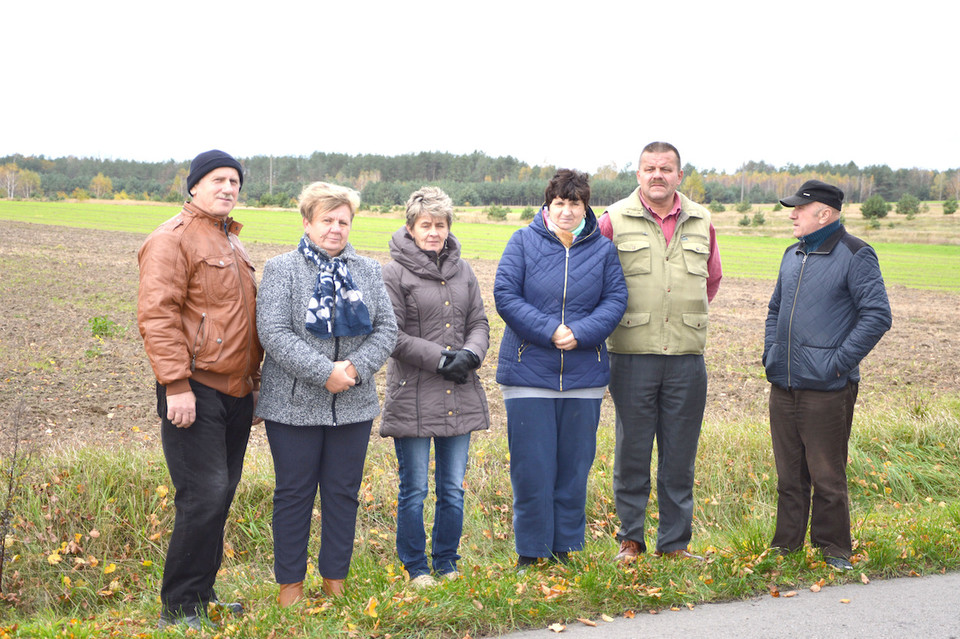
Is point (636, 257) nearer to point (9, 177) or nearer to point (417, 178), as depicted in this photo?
point (417, 178)

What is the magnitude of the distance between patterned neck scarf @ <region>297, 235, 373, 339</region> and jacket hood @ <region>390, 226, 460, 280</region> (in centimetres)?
57

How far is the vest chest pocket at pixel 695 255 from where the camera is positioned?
15.8ft

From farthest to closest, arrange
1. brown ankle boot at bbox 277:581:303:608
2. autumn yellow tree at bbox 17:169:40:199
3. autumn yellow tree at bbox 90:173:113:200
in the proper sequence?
1. autumn yellow tree at bbox 17:169:40:199
2. autumn yellow tree at bbox 90:173:113:200
3. brown ankle boot at bbox 277:581:303:608

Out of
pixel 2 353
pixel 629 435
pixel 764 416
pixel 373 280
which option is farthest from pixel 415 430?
pixel 2 353

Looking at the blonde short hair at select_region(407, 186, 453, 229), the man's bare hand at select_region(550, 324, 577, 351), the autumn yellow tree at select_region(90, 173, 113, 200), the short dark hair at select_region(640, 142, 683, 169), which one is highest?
the autumn yellow tree at select_region(90, 173, 113, 200)

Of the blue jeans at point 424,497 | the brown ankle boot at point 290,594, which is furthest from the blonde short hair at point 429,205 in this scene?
the brown ankle boot at point 290,594

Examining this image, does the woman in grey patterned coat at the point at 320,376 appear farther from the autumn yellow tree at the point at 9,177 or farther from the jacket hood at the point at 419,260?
the autumn yellow tree at the point at 9,177

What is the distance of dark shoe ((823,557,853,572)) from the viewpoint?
437cm

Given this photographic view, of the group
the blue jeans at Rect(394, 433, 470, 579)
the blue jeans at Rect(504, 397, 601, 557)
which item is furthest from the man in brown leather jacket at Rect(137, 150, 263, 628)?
the blue jeans at Rect(504, 397, 601, 557)

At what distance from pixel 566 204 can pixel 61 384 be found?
7802 mm

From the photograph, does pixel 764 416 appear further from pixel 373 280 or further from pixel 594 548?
pixel 373 280

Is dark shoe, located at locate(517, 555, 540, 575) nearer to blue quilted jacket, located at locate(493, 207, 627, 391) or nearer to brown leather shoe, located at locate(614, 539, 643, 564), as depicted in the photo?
brown leather shoe, located at locate(614, 539, 643, 564)

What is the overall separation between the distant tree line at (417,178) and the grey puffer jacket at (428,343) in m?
80.9

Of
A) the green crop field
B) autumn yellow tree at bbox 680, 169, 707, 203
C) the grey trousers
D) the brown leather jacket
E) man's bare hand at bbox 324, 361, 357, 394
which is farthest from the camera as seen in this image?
autumn yellow tree at bbox 680, 169, 707, 203
